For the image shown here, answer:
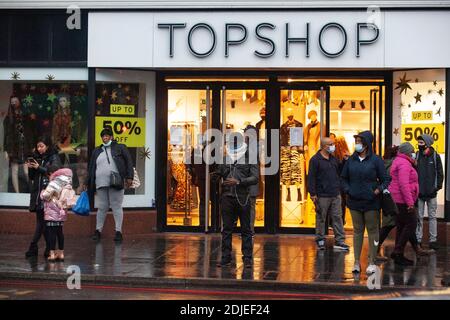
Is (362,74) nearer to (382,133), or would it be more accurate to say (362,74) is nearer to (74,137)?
(382,133)

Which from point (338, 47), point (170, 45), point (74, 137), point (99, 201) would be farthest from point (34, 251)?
point (338, 47)

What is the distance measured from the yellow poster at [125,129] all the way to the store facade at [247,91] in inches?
0.8

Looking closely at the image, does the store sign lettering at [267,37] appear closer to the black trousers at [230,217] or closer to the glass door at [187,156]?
the glass door at [187,156]

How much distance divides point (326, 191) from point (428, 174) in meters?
1.77

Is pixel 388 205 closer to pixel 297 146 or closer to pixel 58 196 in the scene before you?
pixel 297 146

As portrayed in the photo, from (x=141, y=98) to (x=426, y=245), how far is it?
6.23 meters

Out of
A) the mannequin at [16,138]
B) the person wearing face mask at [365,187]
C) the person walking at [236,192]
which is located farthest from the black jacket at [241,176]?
A: the mannequin at [16,138]

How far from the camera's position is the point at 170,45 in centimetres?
1381

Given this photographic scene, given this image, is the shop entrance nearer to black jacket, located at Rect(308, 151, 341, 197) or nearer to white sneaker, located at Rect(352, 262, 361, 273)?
black jacket, located at Rect(308, 151, 341, 197)

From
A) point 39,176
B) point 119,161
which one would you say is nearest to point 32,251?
point 39,176

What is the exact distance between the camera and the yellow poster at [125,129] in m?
14.2

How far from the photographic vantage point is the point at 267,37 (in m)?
13.7

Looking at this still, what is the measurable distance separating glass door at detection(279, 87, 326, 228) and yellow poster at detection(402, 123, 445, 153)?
5.38 ft

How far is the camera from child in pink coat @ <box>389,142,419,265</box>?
11227 millimetres
